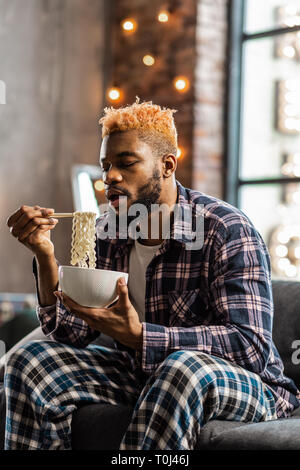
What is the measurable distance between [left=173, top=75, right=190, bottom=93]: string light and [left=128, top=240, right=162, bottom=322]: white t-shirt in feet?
7.26

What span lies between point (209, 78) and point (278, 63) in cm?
41

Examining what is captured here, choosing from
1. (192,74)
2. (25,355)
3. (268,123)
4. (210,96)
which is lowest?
(25,355)

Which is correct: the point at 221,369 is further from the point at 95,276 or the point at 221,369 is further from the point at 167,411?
the point at 95,276

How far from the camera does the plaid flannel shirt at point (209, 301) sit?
169 cm

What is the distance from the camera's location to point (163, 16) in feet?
13.8

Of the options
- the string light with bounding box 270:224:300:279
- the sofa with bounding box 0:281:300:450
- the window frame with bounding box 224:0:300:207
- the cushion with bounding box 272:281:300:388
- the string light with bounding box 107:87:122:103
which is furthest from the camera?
the string light with bounding box 107:87:122:103

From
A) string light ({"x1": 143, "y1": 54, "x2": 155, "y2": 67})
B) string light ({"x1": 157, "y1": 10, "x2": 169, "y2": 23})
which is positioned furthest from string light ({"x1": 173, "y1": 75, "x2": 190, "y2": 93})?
string light ({"x1": 157, "y1": 10, "x2": 169, "y2": 23})

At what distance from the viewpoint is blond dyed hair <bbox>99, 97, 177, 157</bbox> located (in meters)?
1.94

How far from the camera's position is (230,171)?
415 centimetres

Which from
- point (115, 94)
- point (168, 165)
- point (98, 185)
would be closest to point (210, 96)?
point (115, 94)

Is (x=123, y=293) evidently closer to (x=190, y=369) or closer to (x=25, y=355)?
(x=190, y=369)

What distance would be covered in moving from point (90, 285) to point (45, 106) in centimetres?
273

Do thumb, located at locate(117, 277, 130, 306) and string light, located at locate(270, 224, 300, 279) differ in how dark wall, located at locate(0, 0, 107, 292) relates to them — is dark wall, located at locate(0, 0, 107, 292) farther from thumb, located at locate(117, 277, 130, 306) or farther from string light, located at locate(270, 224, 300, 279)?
thumb, located at locate(117, 277, 130, 306)

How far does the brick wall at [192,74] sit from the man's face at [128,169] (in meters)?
2.07
